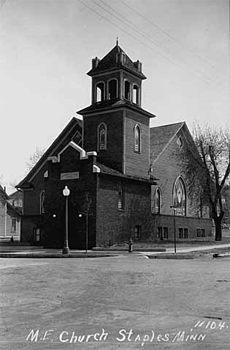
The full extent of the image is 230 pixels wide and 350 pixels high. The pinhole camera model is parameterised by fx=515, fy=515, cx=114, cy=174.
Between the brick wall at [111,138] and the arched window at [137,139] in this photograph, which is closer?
the brick wall at [111,138]

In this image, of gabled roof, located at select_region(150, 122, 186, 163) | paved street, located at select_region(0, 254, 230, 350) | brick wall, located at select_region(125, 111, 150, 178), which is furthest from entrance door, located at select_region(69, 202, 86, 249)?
paved street, located at select_region(0, 254, 230, 350)

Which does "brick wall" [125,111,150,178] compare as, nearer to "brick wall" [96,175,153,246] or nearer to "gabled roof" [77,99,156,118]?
"gabled roof" [77,99,156,118]

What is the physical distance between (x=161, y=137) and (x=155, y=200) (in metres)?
6.30

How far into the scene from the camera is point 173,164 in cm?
4234

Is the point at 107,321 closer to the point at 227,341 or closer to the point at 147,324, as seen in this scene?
the point at 147,324

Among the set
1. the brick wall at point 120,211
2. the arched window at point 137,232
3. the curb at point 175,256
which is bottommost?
the curb at point 175,256

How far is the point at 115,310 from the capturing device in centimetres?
817

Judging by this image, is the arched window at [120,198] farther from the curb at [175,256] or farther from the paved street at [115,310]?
the paved street at [115,310]

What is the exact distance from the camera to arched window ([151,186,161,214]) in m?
38.4

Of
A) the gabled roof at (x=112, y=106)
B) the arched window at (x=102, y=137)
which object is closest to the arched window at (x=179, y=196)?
the arched window at (x=102, y=137)

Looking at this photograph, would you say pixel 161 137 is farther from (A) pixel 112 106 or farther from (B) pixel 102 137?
(A) pixel 112 106

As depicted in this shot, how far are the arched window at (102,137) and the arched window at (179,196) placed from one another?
993 cm

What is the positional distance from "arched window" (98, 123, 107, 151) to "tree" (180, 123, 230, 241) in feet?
24.4

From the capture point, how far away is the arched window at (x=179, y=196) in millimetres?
42250
